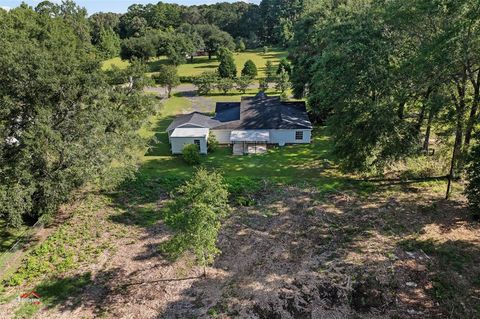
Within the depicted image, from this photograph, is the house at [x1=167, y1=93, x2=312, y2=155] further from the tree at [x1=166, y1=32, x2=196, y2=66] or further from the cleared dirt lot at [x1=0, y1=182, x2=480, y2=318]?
the tree at [x1=166, y1=32, x2=196, y2=66]

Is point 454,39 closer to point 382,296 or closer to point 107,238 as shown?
point 382,296

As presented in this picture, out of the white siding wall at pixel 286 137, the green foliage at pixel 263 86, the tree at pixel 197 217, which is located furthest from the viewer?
the green foliage at pixel 263 86

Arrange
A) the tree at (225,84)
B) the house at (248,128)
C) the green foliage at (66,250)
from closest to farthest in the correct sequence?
1. the green foliage at (66,250)
2. the house at (248,128)
3. the tree at (225,84)

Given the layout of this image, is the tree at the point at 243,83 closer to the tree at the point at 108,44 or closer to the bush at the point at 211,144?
the bush at the point at 211,144

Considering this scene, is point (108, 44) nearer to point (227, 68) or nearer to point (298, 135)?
point (227, 68)

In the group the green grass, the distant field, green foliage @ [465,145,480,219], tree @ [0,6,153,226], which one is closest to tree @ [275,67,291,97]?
the distant field

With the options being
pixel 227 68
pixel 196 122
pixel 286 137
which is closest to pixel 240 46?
pixel 227 68

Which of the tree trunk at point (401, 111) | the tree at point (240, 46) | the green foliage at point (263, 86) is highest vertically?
the tree at point (240, 46)

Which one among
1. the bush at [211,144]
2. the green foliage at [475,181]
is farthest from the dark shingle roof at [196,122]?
the green foliage at [475,181]
